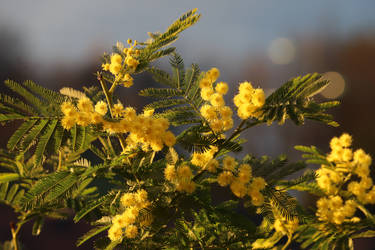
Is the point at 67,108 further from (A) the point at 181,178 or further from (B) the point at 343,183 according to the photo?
(B) the point at 343,183

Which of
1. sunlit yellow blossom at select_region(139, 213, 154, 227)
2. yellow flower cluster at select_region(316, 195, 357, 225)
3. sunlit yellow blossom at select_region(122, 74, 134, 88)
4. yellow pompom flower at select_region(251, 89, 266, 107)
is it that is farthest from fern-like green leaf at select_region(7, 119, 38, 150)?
yellow flower cluster at select_region(316, 195, 357, 225)

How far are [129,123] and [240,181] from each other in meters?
0.31

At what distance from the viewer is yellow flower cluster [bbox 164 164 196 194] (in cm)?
86

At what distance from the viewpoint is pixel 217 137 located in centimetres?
90

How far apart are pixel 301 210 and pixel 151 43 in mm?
585

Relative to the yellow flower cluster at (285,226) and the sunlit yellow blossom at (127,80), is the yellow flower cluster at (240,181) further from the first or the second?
the sunlit yellow blossom at (127,80)

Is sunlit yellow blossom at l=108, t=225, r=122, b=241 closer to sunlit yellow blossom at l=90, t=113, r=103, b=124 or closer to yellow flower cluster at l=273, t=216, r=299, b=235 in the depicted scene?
sunlit yellow blossom at l=90, t=113, r=103, b=124

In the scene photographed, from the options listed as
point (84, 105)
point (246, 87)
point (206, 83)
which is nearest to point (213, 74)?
point (206, 83)

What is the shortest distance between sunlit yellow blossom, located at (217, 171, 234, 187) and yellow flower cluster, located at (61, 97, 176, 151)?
0.49 feet

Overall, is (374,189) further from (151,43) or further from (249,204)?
(151,43)

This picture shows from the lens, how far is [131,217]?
85 cm

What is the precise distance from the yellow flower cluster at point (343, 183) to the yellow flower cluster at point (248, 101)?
0.33 metres

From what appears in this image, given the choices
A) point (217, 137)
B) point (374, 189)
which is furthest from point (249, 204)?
point (374, 189)

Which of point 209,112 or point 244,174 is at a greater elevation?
point 209,112
